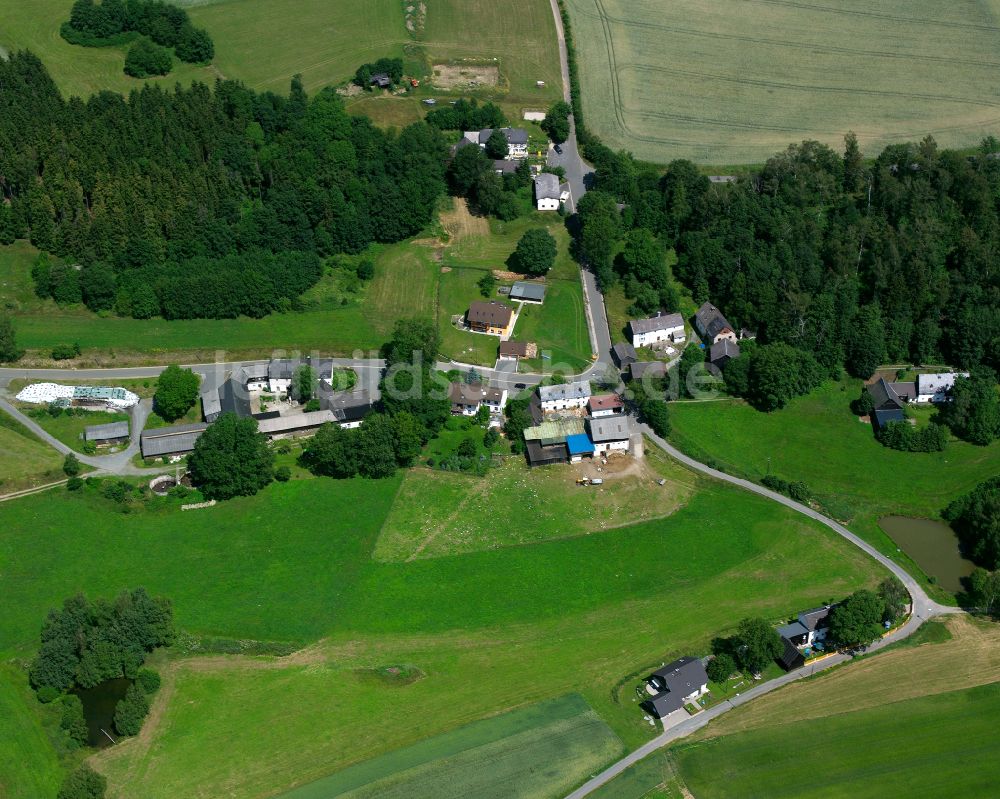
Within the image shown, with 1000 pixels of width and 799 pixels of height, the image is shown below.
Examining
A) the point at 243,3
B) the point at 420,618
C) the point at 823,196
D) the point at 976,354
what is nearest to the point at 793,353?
the point at 976,354

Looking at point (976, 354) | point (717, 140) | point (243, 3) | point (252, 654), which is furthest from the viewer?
point (243, 3)

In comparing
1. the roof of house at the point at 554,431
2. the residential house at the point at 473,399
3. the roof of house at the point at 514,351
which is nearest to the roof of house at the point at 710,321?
the roof of house at the point at 514,351

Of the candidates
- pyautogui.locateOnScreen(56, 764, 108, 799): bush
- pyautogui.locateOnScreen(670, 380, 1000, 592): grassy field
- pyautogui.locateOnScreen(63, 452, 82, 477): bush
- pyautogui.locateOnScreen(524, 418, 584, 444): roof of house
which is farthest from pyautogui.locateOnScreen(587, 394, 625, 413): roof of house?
pyautogui.locateOnScreen(56, 764, 108, 799): bush

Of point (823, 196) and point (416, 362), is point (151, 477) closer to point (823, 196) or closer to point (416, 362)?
point (416, 362)

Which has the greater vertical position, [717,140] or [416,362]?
[717,140]

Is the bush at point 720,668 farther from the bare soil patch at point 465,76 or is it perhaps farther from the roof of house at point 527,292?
the bare soil patch at point 465,76

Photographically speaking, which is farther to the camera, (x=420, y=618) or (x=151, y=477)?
(x=151, y=477)

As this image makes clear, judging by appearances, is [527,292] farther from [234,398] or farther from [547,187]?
[234,398]

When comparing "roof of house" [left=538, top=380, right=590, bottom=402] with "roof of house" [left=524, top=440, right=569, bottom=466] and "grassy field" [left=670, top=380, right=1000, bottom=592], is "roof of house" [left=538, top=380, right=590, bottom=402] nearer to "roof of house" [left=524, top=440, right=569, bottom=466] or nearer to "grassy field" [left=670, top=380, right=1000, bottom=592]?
"roof of house" [left=524, top=440, right=569, bottom=466]
